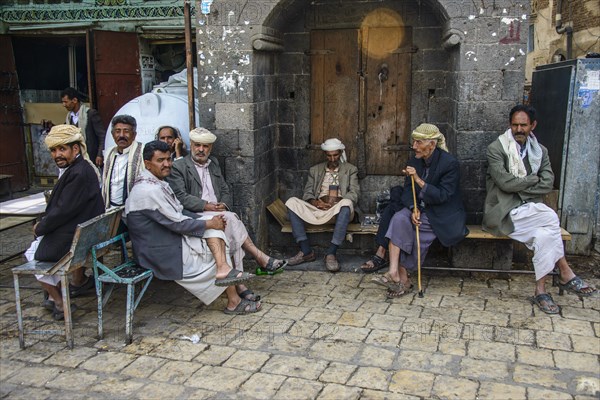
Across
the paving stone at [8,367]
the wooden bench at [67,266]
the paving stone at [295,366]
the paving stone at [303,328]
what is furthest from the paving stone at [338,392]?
the paving stone at [8,367]

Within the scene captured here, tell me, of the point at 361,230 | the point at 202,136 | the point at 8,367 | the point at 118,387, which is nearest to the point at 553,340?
the point at 361,230

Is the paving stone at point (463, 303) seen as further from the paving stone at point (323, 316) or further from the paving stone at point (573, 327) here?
the paving stone at point (323, 316)

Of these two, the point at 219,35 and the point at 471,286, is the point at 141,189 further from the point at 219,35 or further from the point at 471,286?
the point at 471,286

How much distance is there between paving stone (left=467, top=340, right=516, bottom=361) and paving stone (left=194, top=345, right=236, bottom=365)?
6.00ft

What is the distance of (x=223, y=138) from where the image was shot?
22.0ft

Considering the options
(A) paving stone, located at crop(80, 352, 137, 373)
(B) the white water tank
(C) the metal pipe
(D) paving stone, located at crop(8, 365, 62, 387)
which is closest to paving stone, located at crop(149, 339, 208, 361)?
(A) paving stone, located at crop(80, 352, 137, 373)

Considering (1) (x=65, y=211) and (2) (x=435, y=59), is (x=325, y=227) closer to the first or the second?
(2) (x=435, y=59)

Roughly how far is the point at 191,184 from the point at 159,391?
2.52 metres

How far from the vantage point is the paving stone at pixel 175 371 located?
14.0 ft

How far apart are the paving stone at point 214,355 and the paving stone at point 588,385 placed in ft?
8.07

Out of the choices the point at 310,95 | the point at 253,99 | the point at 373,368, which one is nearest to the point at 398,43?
the point at 310,95

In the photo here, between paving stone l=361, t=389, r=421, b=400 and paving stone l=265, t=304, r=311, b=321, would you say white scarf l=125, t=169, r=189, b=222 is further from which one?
paving stone l=361, t=389, r=421, b=400

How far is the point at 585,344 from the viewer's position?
470 cm

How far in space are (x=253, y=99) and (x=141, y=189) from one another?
200 cm
